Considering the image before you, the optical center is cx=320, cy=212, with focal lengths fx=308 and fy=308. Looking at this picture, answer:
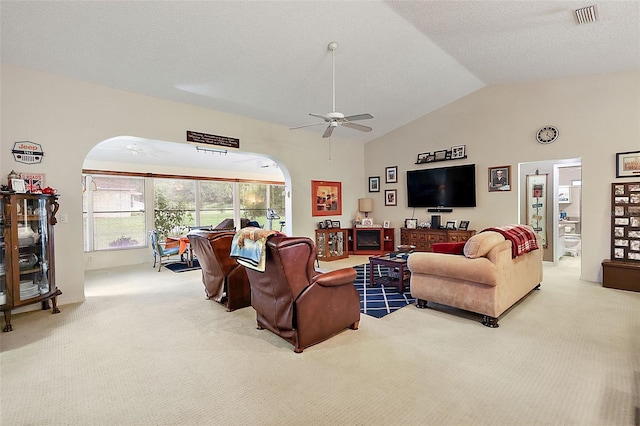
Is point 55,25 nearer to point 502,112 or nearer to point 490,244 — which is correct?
point 490,244

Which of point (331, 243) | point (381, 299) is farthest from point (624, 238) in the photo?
point (331, 243)

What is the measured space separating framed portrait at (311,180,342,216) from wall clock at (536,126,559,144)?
422 centimetres

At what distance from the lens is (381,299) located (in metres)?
4.25

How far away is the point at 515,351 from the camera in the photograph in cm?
277

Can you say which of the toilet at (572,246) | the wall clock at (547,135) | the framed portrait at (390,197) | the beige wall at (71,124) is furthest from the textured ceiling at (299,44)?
the toilet at (572,246)

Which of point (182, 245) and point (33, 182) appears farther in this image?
point (182, 245)

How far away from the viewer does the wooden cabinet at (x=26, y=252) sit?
3.43 m

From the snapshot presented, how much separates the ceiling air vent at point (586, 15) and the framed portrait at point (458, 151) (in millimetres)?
3118

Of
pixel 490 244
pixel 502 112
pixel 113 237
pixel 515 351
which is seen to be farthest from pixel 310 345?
pixel 113 237

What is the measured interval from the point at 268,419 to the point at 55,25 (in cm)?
432

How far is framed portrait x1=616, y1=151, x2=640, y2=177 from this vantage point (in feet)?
15.4

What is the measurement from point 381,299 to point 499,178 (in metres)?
3.86

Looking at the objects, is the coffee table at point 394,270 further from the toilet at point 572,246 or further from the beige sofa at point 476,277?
the toilet at point 572,246

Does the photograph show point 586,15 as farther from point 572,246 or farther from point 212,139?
point 572,246
